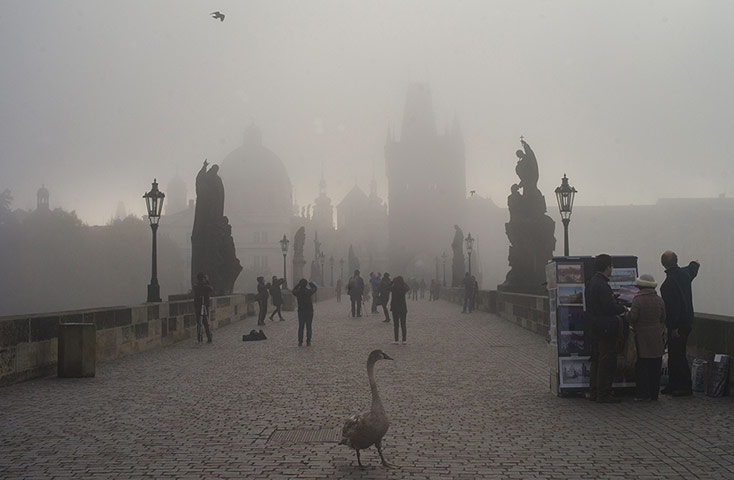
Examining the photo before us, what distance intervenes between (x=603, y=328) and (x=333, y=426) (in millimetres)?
3271

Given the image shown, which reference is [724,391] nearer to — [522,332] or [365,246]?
[522,332]

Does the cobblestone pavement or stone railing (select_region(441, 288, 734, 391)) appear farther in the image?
stone railing (select_region(441, 288, 734, 391))

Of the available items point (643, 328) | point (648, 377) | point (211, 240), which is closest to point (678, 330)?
point (643, 328)

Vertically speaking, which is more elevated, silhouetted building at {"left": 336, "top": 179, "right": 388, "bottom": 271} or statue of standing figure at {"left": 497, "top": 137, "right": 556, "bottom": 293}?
silhouetted building at {"left": 336, "top": 179, "right": 388, "bottom": 271}

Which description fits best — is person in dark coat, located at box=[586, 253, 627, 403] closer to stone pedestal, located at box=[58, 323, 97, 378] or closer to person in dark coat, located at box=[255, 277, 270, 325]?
stone pedestal, located at box=[58, 323, 97, 378]

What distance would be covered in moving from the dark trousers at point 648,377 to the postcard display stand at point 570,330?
0.66 feet

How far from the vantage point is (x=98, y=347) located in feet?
42.0

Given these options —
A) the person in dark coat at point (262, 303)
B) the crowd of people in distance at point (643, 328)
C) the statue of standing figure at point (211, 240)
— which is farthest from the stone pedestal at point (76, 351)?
the statue of standing figure at point (211, 240)

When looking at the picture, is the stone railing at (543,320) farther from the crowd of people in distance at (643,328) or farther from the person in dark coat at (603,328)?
the person in dark coat at (603,328)

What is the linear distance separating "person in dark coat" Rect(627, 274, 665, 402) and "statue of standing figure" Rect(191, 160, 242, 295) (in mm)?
23621

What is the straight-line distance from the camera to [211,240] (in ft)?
103

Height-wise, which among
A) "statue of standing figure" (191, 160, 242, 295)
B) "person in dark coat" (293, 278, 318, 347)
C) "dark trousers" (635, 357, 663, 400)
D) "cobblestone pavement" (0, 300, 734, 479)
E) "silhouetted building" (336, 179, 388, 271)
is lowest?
"cobblestone pavement" (0, 300, 734, 479)

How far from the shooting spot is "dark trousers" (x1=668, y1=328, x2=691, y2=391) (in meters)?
9.01

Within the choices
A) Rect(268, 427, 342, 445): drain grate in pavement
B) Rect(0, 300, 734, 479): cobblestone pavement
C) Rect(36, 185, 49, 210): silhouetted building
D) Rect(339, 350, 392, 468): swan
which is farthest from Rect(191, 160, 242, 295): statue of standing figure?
Rect(36, 185, 49, 210): silhouetted building
